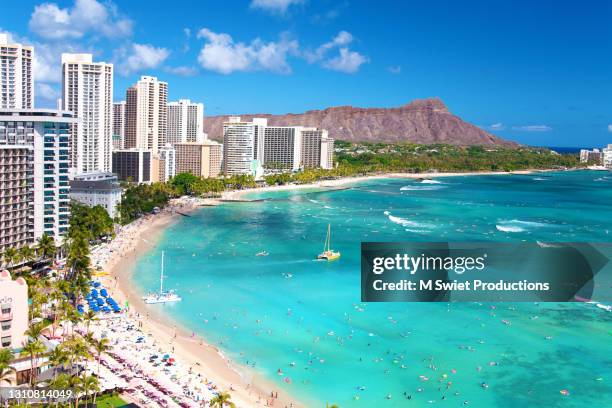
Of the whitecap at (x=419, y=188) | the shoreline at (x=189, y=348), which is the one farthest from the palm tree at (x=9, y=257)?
the whitecap at (x=419, y=188)

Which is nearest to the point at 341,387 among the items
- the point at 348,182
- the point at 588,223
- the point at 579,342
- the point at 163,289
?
the point at 579,342

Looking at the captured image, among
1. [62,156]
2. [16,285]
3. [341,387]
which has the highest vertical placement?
[62,156]

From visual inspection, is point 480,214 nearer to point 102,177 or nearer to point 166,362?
point 102,177

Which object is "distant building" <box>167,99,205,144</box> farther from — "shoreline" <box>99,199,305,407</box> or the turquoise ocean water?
"shoreline" <box>99,199,305,407</box>

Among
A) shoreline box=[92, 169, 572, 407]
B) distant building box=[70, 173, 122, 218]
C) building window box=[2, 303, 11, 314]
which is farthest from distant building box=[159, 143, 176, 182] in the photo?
building window box=[2, 303, 11, 314]

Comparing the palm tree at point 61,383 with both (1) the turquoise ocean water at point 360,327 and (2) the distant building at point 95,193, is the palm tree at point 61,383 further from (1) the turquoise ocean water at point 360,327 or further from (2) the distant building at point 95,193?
(2) the distant building at point 95,193

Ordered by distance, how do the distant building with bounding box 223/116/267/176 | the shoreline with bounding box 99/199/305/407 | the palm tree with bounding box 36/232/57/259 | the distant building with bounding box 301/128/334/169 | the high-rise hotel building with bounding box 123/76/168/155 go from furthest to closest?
1. the distant building with bounding box 301/128/334/169
2. the distant building with bounding box 223/116/267/176
3. the high-rise hotel building with bounding box 123/76/168/155
4. the palm tree with bounding box 36/232/57/259
5. the shoreline with bounding box 99/199/305/407

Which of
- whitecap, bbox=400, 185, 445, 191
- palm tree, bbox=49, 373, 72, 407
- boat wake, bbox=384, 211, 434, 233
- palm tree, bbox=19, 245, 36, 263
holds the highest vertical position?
whitecap, bbox=400, 185, 445, 191
